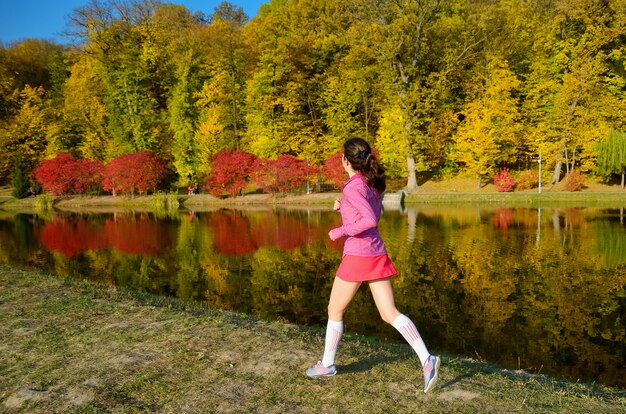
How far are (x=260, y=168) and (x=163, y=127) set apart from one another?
14327 mm

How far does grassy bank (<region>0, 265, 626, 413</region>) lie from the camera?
151 inches

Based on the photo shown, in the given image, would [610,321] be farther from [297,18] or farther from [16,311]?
[297,18]

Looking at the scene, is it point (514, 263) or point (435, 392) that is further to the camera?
point (514, 263)

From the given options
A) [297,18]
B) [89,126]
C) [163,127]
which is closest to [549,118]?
[297,18]

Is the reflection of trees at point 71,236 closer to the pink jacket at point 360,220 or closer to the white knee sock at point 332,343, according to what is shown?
the white knee sock at point 332,343

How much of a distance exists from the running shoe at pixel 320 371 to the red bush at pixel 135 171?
124ft

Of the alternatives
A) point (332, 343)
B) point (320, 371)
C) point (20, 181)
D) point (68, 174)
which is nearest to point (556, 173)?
point (332, 343)

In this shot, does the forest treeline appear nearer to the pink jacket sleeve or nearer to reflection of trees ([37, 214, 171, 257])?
reflection of trees ([37, 214, 171, 257])

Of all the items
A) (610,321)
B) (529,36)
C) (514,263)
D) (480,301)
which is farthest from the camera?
(529,36)

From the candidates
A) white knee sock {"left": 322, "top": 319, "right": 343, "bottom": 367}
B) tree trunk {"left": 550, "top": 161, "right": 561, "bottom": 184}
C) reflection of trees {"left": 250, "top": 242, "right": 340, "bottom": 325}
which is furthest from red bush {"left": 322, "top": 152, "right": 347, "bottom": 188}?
white knee sock {"left": 322, "top": 319, "right": 343, "bottom": 367}

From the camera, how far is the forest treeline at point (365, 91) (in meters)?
34.8

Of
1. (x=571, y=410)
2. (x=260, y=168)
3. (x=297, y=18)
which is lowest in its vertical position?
(x=571, y=410)

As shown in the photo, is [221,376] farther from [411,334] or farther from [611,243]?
[611,243]

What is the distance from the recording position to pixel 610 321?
8570 mm
